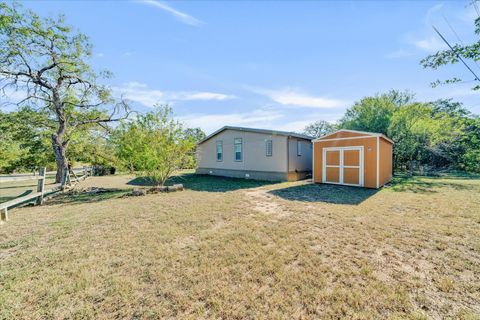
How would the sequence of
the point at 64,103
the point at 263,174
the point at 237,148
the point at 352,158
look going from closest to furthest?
the point at 352,158
the point at 64,103
the point at 263,174
the point at 237,148

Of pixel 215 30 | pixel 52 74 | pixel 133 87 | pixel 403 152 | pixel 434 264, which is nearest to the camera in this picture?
pixel 434 264

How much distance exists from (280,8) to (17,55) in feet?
40.4

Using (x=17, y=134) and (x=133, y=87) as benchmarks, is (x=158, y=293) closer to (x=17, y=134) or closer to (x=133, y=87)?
(x=133, y=87)

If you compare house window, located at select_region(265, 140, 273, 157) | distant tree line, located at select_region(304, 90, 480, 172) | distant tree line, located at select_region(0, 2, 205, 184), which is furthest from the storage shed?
distant tree line, located at select_region(304, 90, 480, 172)

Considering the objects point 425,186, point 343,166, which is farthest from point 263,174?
point 425,186

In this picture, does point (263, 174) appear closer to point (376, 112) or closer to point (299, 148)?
point (299, 148)

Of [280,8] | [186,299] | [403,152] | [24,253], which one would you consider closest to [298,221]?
[186,299]

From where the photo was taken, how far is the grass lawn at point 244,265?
86.5 inches

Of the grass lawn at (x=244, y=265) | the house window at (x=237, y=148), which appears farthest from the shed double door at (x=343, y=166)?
the house window at (x=237, y=148)

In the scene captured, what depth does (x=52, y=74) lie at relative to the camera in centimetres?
1105

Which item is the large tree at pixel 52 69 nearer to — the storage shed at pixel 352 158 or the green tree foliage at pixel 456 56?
the storage shed at pixel 352 158

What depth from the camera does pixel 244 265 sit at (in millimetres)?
3002

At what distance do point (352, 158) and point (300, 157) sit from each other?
373 cm

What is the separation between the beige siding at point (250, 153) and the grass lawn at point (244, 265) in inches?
269
